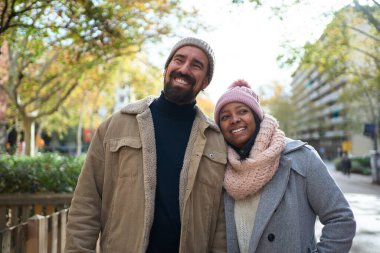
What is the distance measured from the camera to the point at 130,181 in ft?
8.07

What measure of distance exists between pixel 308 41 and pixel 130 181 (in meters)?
12.7

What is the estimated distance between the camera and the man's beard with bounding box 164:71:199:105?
2.70 meters

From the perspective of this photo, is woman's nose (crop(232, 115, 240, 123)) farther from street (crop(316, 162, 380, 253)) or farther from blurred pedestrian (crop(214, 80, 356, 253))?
street (crop(316, 162, 380, 253))

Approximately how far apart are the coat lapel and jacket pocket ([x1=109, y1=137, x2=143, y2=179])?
0.80 metres

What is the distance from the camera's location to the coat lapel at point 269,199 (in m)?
2.37

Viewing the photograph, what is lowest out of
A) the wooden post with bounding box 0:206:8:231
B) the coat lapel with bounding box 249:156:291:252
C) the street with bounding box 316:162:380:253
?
the street with bounding box 316:162:380:253

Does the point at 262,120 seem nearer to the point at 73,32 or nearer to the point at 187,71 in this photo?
the point at 187,71

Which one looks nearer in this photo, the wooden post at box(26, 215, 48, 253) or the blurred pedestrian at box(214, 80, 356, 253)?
the blurred pedestrian at box(214, 80, 356, 253)

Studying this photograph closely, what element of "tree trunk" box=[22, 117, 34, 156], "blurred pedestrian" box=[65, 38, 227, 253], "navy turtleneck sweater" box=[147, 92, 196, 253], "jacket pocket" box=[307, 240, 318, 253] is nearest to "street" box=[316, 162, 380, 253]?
"jacket pocket" box=[307, 240, 318, 253]

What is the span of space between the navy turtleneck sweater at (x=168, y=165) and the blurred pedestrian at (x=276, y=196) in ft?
1.09

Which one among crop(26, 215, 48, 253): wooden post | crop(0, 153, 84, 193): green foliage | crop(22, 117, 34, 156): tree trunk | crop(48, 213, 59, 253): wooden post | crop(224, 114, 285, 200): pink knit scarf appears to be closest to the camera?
crop(224, 114, 285, 200): pink knit scarf

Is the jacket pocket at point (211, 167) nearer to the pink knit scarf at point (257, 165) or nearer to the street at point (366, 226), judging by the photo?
the pink knit scarf at point (257, 165)

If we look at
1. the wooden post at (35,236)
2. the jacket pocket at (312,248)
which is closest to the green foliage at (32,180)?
the wooden post at (35,236)

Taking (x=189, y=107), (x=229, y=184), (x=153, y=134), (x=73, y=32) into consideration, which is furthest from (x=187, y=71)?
(x=73, y=32)
